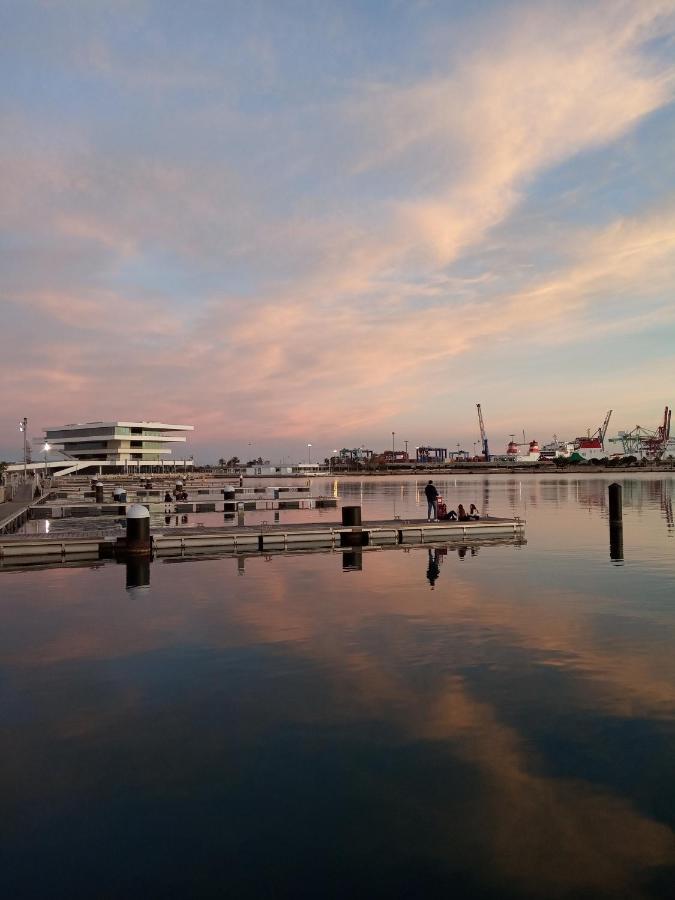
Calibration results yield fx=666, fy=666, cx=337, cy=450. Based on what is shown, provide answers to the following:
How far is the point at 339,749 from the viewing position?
9719 mm

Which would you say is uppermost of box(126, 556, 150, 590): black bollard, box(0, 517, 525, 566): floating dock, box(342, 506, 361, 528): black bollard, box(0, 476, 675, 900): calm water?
box(342, 506, 361, 528): black bollard

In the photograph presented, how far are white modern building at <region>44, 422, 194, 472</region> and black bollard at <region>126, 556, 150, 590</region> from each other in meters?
135

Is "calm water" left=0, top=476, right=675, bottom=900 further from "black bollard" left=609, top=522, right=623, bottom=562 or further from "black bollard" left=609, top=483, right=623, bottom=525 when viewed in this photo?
"black bollard" left=609, top=483, right=623, bottom=525

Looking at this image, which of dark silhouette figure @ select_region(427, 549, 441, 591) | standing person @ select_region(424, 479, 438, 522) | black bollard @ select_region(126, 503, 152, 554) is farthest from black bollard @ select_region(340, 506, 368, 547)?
black bollard @ select_region(126, 503, 152, 554)

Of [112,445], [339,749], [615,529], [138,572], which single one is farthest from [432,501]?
[112,445]

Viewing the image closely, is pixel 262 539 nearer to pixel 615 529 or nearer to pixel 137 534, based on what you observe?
pixel 137 534

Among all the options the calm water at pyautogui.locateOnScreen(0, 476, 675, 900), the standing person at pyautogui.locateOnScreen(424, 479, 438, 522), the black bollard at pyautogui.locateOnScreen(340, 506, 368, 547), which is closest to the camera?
the calm water at pyautogui.locateOnScreen(0, 476, 675, 900)

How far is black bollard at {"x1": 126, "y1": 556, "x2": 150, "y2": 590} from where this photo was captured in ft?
78.0

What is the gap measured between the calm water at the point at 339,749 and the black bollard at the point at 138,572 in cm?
370

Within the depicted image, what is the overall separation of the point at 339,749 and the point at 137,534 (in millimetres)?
20874

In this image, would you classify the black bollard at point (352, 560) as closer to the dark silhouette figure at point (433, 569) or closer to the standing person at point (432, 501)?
the dark silhouette figure at point (433, 569)

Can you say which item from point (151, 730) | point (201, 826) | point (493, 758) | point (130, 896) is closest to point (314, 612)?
point (151, 730)

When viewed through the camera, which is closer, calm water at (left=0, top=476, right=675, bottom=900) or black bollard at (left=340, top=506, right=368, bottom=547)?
calm water at (left=0, top=476, right=675, bottom=900)

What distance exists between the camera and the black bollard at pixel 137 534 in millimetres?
28672
